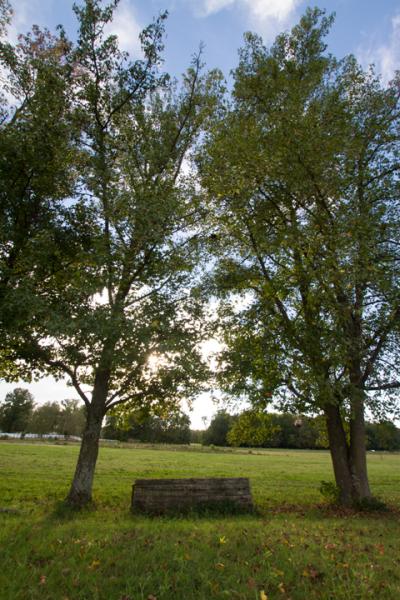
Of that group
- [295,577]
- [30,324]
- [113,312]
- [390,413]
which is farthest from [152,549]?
[390,413]

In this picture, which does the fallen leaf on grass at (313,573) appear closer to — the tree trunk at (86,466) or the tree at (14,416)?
Answer: the tree trunk at (86,466)

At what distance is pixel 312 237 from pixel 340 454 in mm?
8790

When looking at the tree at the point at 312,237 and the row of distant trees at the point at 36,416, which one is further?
the row of distant trees at the point at 36,416

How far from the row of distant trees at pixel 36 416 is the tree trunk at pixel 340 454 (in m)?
101

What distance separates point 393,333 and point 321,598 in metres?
11.6

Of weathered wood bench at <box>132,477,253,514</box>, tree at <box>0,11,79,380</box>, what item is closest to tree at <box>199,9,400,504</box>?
weathered wood bench at <box>132,477,253,514</box>

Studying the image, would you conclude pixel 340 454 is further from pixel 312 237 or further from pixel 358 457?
pixel 312 237

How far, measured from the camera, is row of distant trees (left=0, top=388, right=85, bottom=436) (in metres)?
109

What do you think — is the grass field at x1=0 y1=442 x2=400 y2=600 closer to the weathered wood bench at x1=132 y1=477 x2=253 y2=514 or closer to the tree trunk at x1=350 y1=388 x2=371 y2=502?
the weathered wood bench at x1=132 y1=477 x2=253 y2=514

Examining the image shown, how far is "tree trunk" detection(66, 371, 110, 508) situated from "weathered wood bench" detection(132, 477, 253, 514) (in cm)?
182

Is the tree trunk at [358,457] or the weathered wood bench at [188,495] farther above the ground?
the tree trunk at [358,457]

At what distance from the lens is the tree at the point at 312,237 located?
1341 centimetres

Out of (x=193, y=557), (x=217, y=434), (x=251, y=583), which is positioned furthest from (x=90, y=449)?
(x=217, y=434)

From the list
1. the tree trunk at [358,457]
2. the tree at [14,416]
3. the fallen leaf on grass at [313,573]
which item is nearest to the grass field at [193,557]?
the fallen leaf on grass at [313,573]
